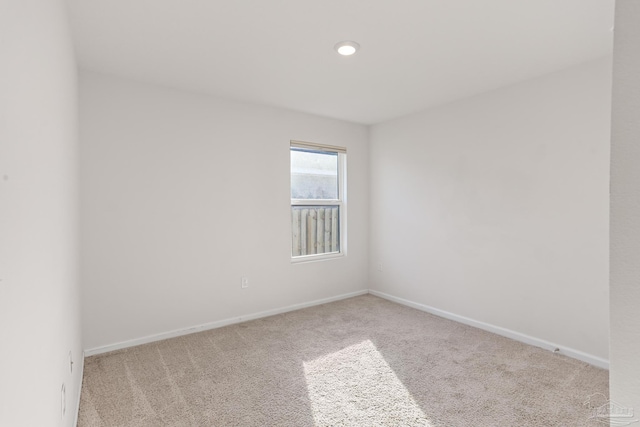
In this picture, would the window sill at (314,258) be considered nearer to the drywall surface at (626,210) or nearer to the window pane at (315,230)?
the window pane at (315,230)

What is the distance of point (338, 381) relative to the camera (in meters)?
2.27

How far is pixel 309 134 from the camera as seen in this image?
3906 mm

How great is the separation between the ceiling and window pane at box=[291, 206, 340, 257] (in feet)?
4.87

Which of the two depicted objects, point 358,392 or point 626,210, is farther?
point 358,392

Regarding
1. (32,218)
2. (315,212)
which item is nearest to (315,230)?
(315,212)

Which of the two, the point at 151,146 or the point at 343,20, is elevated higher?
the point at 343,20

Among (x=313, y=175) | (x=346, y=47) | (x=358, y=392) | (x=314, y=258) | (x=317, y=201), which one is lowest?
(x=358, y=392)

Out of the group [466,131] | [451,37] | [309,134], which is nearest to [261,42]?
[451,37]

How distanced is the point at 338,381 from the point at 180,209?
202 centimetres

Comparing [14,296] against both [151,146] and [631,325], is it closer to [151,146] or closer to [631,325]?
[631,325]

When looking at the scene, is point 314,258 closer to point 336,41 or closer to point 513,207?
point 513,207

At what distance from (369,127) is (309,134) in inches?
38.5

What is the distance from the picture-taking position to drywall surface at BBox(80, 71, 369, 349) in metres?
2.68

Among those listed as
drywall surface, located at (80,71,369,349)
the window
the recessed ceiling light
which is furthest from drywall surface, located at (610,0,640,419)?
the window
